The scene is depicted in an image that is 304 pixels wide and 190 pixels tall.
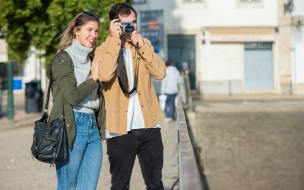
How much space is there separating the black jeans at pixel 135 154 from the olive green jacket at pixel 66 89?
349mm

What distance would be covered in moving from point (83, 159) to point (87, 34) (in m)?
0.91

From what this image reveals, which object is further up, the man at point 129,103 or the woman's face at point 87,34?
the woman's face at point 87,34

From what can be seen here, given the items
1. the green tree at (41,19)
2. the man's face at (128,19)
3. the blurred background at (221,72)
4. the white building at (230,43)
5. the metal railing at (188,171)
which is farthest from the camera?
the white building at (230,43)

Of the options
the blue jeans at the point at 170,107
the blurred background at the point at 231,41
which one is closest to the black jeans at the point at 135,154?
the blue jeans at the point at 170,107

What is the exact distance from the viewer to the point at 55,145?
455 cm

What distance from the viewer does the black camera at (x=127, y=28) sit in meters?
4.68

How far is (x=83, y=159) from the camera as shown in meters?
4.78

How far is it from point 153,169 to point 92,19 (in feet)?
3.89

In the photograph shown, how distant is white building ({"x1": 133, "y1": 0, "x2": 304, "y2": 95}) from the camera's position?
34781 mm

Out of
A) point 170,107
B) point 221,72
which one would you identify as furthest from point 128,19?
point 221,72

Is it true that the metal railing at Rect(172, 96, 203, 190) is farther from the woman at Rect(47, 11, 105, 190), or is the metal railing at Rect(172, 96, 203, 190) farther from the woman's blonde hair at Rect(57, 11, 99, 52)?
the woman's blonde hair at Rect(57, 11, 99, 52)

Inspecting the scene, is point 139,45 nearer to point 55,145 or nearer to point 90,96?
point 90,96

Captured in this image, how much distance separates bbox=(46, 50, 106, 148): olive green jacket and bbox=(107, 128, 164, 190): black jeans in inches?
13.8

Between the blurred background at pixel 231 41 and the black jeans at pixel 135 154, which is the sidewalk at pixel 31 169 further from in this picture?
the blurred background at pixel 231 41
